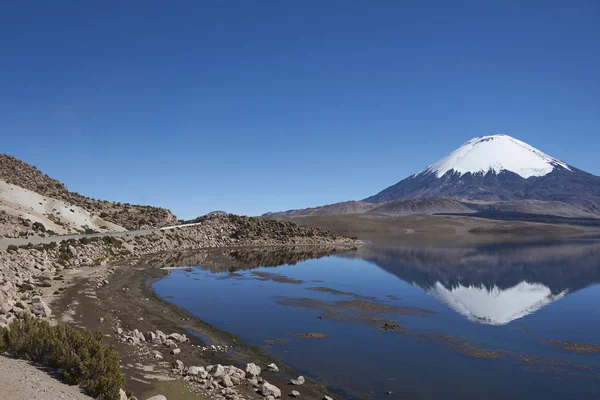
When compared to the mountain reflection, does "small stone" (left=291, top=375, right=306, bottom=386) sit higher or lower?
lower

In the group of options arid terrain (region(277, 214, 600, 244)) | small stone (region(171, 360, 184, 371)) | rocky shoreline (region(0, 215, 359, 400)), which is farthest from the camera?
arid terrain (region(277, 214, 600, 244))

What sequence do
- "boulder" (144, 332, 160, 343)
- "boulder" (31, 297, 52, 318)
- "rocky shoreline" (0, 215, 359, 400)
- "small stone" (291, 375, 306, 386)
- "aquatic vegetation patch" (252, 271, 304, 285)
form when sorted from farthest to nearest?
"aquatic vegetation patch" (252, 271, 304, 285), "boulder" (31, 297, 52, 318), "boulder" (144, 332, 160, 343), "small stone" (291, 375, 306, 386), "rocky shoreline" (0, 215, 359, 400)

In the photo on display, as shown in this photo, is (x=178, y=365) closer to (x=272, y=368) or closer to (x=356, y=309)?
(x=272, y=368)

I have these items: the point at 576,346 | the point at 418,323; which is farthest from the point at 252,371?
the point at 576,346

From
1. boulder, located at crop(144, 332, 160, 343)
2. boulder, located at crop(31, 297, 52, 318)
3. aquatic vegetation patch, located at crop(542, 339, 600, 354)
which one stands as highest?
boulder, located at crop(31, 297, 52, 318)

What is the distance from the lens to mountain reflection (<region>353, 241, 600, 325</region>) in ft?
102

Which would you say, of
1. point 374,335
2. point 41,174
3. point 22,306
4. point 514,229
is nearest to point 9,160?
point 41,174

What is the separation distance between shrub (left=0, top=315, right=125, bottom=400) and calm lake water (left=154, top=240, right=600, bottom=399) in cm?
762

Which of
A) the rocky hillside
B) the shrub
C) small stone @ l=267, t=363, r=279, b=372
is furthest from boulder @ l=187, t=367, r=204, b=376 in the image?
the rocky hillside

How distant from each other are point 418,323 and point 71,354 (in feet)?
64.7

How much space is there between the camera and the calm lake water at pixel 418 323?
1631cm

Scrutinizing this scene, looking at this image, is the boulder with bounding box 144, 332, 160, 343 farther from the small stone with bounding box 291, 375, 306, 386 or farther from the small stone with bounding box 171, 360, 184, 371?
the small stone with bounding box 291, 375, 306, 386

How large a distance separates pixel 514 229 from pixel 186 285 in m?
165

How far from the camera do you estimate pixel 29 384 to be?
32.4ft
